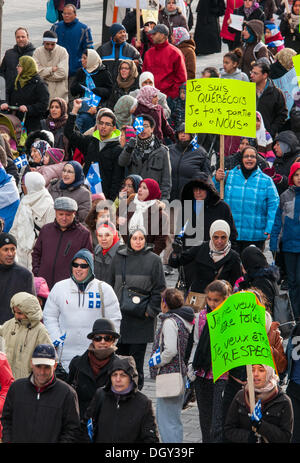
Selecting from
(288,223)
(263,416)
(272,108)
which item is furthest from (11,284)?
(272,108)

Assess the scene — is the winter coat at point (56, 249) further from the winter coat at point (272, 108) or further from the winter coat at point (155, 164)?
the winter coat at point (272, 108)

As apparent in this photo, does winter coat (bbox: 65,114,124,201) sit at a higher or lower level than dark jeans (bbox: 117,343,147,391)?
higher

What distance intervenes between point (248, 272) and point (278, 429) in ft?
9.78

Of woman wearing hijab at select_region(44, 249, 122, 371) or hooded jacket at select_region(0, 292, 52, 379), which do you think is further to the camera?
woman wearing hijab at select_region(44, 249, 122, 371)

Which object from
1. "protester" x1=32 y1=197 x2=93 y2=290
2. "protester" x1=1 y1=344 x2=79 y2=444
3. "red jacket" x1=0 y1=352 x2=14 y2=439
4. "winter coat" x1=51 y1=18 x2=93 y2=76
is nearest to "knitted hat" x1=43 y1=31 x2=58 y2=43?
"winter coat" x1=51 y1=18 x2=93 y2=76

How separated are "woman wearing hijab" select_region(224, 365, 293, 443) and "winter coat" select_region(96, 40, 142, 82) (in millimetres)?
9445

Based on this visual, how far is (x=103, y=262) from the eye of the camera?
37.6 ft

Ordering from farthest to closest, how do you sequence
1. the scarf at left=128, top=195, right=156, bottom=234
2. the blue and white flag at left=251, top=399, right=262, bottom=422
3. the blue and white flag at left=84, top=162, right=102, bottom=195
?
the blue and white flag at left=84, top=162, right=102, bottom=195 → the scarf at left=128, top=195, right=156, bottom=234 → the blue and white flag at left=251, top=399, right=262, bottom=422

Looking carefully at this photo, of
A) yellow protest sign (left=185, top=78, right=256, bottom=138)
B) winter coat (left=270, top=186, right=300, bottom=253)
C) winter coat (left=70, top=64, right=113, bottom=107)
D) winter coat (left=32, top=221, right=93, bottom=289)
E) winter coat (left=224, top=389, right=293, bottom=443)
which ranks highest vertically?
winter coat (left=70, top=64, right=113, bottom=107)

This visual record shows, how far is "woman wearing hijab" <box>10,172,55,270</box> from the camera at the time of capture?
40.4ft

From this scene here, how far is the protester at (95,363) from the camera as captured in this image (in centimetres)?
945

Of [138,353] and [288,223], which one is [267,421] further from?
[288,223]

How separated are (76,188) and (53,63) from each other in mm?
5081

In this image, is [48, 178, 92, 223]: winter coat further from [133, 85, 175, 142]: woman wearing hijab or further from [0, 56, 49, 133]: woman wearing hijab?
[0, 56, 49, 133]: woman wearing hijab
